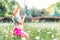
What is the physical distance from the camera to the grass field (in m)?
1.48

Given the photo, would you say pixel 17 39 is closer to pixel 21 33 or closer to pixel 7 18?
pixel 21 33

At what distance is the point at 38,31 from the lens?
150 centimetres

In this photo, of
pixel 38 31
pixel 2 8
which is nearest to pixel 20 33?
pixel 38 31

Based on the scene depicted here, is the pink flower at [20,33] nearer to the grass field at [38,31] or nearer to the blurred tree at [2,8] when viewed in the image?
the grass field at [38,31]

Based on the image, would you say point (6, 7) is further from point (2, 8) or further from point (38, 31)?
point (38, 31)

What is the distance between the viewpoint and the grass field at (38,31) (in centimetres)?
148

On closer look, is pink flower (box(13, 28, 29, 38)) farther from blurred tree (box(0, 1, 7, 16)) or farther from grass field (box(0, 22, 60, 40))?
blurred tree (box(0, 1, 7, 16))

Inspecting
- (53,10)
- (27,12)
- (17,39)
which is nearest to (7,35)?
(17,39)

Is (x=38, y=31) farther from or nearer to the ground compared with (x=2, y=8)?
nearer to the ground

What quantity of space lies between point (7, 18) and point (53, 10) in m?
0.34

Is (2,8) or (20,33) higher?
(2,8)

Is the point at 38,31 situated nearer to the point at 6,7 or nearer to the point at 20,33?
the point at 20,33

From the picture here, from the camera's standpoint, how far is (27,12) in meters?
1.52

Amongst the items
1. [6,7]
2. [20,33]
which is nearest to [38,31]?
[20,33]
